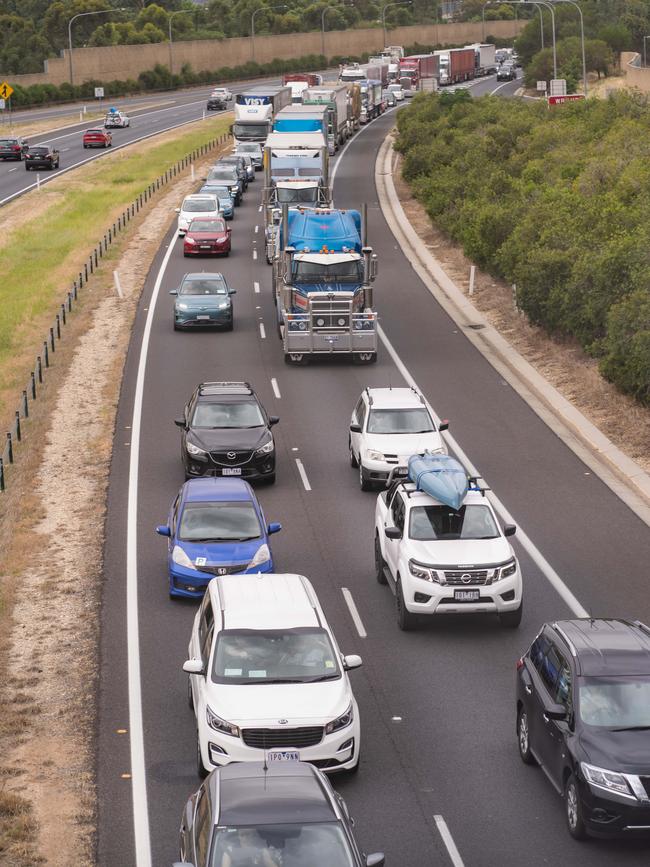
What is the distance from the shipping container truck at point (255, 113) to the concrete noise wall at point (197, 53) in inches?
2529

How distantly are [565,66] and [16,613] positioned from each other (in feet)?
359

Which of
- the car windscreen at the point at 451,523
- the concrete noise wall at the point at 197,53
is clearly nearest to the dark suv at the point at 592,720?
the car windscreen at the point at 451,523

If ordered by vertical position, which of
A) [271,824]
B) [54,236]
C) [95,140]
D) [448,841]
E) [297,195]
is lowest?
[448,841]

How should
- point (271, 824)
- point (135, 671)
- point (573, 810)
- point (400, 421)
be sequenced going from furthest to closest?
1. point (400, 421)
2. point (135, 671)
3. point (573, 810)
4. point (271, 824)

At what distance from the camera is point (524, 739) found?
Answer: 15969 millimetres

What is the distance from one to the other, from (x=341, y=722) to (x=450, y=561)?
5041 mm

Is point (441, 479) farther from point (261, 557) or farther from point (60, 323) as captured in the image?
point (60, 323)

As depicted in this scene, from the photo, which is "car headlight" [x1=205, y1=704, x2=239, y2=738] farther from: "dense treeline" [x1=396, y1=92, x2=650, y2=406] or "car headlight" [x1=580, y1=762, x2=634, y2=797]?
"dense treeline" [x1=396, y1=92, x2=650, y2=406]

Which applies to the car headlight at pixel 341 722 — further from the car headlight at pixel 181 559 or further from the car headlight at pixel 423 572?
the car headlight at pixel 181 559

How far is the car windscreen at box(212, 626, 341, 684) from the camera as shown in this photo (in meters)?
15.8

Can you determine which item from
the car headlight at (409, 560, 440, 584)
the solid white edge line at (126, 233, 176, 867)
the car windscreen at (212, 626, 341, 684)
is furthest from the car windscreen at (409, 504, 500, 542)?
the car windscreen at (212, 626, 341, 684)

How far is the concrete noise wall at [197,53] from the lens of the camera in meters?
150

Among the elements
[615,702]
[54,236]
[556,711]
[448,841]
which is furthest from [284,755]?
[54,236]

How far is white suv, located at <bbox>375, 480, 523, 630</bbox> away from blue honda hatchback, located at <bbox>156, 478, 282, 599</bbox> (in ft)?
6.77
